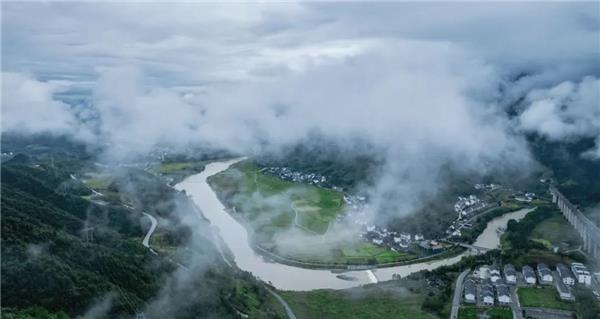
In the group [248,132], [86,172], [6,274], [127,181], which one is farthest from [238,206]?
[248,132]

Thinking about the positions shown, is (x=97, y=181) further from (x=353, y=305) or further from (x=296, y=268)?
(x=353, y=305)

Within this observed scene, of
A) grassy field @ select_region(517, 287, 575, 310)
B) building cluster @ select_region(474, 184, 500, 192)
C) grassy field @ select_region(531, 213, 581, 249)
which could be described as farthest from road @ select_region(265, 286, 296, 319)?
building cluster @ select_region(474, 184, 500, 192)

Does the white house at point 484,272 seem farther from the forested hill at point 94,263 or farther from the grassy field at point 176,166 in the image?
the grassy field at point 176,166

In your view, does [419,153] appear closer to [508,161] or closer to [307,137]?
[508,161]

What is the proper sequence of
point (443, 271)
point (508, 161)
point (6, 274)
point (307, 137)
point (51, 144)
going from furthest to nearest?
point (307, 137)
point (508, 161)
point (51, 144)
point (443, 271)
point (6, 274)

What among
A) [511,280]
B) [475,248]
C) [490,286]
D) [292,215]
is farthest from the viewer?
[292,215]

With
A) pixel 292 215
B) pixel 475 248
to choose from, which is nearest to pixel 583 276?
pixel 475 248

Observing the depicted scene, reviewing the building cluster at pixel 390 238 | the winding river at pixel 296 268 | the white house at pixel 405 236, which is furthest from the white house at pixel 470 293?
the white house at pixel 405 236
